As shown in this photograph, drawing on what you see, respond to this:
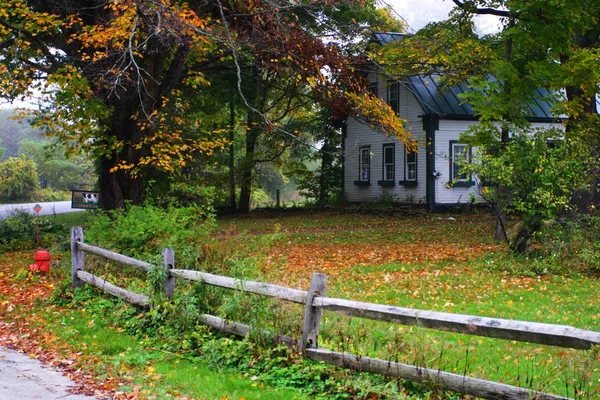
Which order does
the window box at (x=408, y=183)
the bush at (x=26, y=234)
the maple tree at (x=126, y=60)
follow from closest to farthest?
the maple tree at (x=126, y=60), the bush at (x=26, y=234), the window box at (x=408, y=183)

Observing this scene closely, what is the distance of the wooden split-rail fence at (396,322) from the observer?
4754mm

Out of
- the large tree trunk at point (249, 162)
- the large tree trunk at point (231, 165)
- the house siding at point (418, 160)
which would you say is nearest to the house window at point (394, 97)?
the house siding at point (418, 160)

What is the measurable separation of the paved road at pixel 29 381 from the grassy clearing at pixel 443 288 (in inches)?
111

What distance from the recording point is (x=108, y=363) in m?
7.27

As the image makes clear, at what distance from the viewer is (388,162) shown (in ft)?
105

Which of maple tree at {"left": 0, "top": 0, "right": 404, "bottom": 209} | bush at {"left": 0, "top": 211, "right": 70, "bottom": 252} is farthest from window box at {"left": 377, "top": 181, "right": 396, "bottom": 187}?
bush at {"left": 0, "top": 211, "right": 70, "bottom": 252}

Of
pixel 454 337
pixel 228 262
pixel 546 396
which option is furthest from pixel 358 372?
pixel 228 262

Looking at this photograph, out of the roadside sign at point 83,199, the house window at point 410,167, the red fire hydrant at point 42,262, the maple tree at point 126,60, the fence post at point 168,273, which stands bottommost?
the red fire hydrant at point 42,262

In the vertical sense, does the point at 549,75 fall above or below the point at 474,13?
below

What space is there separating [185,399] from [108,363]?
A: 1.73m

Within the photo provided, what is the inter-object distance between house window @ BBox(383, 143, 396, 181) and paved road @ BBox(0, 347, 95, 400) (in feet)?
83.5

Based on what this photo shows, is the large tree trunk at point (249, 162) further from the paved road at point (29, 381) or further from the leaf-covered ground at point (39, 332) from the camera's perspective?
the paved road at point (29, 381)

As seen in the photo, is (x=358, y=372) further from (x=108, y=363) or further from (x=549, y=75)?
(x=549, y=75)

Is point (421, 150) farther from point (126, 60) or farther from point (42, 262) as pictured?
point (42, 262)
